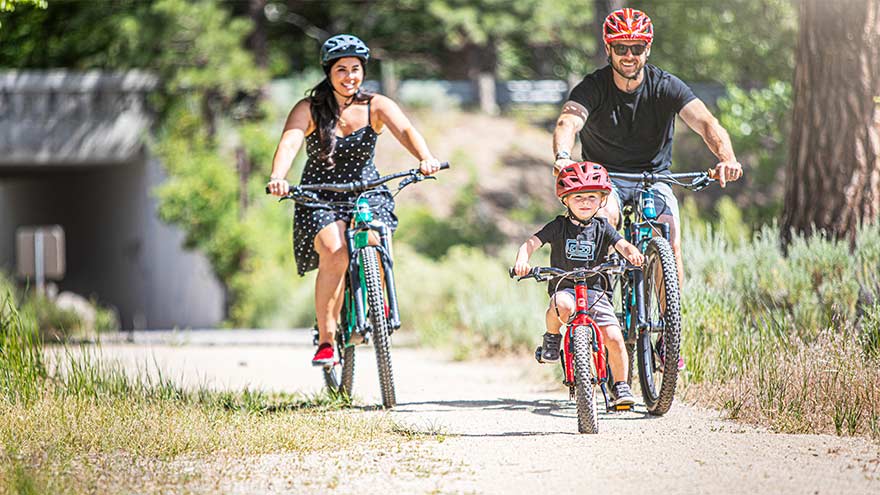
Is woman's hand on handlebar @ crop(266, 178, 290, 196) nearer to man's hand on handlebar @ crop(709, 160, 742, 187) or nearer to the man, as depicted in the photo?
the man

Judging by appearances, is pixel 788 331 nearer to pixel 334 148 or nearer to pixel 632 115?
pixel 632 115

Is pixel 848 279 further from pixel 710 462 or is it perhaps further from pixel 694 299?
pixel 710 462

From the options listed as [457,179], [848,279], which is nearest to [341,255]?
[848,279]

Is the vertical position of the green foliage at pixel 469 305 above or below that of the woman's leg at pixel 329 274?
below

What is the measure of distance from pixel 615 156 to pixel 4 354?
3.61 meters

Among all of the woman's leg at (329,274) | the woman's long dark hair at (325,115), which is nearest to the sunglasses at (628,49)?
the woman's long dark hair at (325,115)

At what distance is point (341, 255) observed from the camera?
25.5 ft

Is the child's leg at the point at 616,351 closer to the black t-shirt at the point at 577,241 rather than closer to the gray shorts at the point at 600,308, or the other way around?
the gray shorts at the point at 600,308

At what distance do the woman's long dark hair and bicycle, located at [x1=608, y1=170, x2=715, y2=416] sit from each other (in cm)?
168

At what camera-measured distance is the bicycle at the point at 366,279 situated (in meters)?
7.47

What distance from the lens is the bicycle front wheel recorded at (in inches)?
Result: 292

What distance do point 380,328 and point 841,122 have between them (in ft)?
13.8

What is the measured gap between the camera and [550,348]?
681 centimetres

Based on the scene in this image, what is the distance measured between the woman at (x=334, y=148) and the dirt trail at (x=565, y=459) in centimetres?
83
